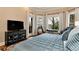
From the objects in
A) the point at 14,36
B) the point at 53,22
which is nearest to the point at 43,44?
the point at 53,22

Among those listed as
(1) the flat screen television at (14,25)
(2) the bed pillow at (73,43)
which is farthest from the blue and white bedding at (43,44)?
(1) the flat screen television at (14,25)

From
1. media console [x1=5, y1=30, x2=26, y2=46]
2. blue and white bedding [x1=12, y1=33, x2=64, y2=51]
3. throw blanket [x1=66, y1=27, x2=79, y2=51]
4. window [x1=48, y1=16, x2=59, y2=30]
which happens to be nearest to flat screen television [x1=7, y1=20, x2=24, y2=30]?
media console [x1=5, y1=30, x2=26, y2=46]

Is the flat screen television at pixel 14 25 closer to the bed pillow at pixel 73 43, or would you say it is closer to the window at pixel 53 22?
the window at pixel 53 22

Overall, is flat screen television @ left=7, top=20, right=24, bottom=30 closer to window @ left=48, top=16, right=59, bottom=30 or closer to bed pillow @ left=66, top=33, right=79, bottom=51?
window @ left=48, top=16, right=59, bottom=30

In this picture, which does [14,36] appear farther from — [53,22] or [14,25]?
[53,22]

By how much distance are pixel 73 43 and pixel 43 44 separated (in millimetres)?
462

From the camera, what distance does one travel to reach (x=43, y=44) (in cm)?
160

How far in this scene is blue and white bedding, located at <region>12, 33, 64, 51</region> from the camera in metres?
1.50

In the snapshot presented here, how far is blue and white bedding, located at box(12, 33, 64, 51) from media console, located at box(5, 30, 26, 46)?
4.8 inches

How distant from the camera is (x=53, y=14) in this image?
1.70 metres

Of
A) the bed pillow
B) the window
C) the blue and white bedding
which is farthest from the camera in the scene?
the window

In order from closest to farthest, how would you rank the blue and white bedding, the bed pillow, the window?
the bed pillow < the blue and white bedding < the window

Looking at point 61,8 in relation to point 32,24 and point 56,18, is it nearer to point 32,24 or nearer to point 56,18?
point 56,18
